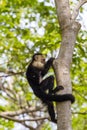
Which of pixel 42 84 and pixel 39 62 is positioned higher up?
pixel 39 62

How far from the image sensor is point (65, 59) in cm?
402

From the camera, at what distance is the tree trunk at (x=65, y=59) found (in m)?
3.76

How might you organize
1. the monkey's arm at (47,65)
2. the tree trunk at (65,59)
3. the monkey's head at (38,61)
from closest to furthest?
the tree trunk at (65,59)
the monkey's arm at (47,65)
the monkey's head at (38,61)

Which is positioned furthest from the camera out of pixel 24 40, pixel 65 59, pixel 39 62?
pixel 24 40

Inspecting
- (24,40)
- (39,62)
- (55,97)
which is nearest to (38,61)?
(39,62)

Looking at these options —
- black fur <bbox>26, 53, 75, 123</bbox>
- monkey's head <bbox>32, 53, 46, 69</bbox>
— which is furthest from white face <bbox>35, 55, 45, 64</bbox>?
black fur <bbox>26, 53, 75, 123</bbox>

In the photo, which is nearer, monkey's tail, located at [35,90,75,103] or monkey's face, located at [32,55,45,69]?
monkey's tail, located at [35,90,75,103]

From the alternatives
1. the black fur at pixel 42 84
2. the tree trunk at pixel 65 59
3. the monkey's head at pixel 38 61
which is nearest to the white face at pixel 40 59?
the monkey's head at pixel 38 61

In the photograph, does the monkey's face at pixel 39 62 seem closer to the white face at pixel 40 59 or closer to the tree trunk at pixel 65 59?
the white face at pixel 40 59

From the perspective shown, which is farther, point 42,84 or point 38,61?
point 38,61

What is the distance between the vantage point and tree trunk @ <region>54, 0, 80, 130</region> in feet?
12.3

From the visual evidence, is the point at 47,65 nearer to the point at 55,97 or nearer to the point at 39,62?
the point at 39,62

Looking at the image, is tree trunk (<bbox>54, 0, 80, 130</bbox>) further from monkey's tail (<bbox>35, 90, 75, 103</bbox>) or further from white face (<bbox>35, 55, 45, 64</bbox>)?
white face (<bbox>35, 55, 45, 64</bbox>)

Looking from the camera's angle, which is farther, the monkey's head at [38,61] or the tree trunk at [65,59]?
the monkey's head at [38,61]
